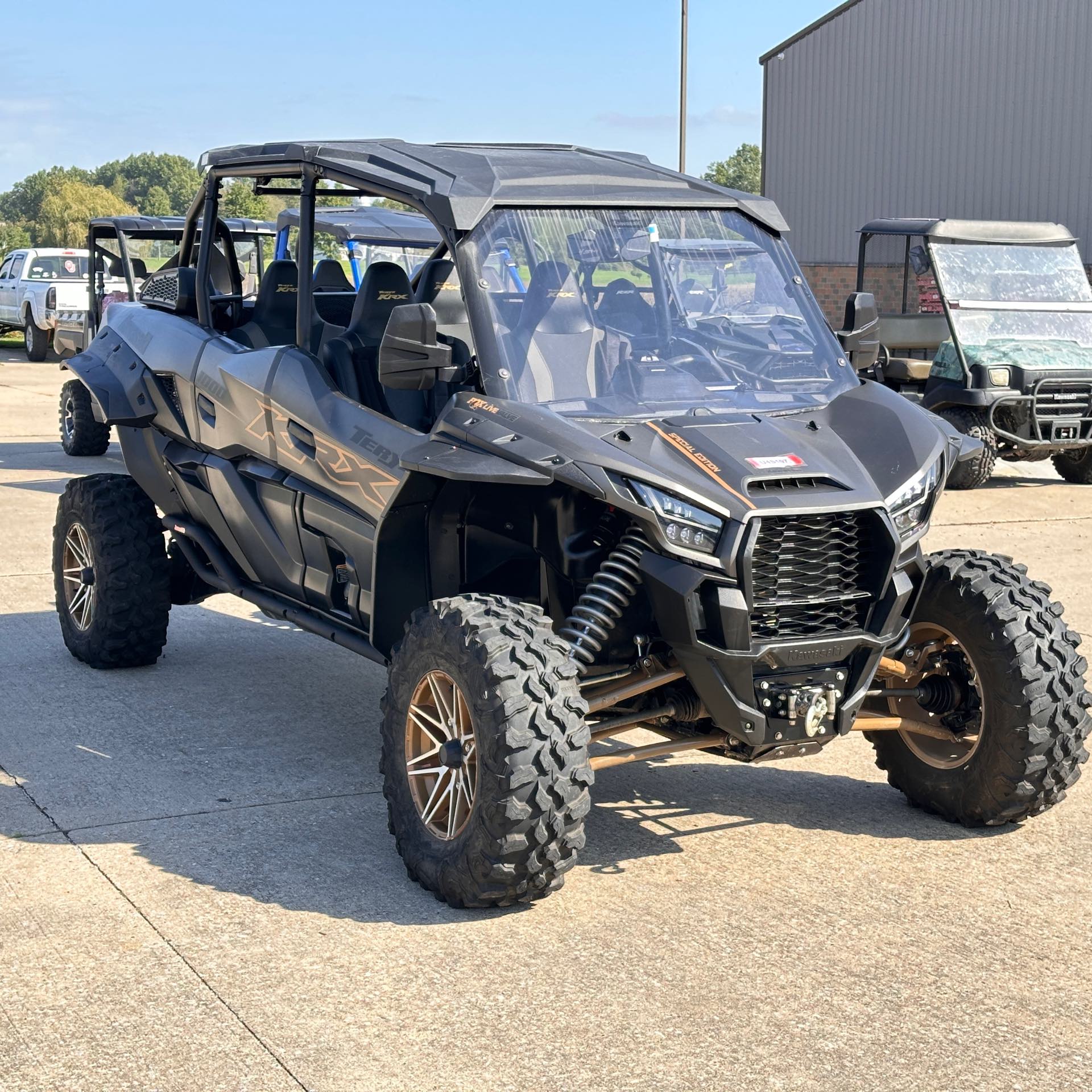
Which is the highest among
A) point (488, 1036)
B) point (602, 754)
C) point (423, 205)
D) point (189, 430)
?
point (423, 205)

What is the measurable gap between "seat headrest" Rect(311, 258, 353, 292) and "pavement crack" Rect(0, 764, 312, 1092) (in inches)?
84.3

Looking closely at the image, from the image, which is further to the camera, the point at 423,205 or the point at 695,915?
the point at 423,205

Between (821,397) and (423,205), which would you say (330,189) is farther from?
(821,397)

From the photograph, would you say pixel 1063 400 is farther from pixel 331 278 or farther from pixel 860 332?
pixel 331 278

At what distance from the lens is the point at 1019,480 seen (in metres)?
14.5

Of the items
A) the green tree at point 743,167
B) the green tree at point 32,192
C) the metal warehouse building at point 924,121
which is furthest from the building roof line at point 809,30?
the green tree at point 743,167

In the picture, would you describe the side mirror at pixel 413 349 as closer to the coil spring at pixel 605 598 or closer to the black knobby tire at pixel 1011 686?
the coil spring at pixel 605 598

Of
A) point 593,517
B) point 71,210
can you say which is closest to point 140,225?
point 593,517

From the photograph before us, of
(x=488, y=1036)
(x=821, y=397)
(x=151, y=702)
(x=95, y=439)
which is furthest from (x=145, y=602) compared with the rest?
(x=95, y=439)

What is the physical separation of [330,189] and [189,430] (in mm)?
1254

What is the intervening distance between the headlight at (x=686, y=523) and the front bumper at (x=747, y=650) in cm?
6

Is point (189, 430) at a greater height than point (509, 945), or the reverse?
point (189, 430)

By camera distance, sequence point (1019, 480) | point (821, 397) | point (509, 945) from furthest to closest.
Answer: point (1019, 480) < point (821, 397) < point (509, 945)

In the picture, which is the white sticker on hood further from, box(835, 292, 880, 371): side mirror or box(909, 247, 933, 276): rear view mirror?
box(909, 247, 933, 276): rear view mirror
